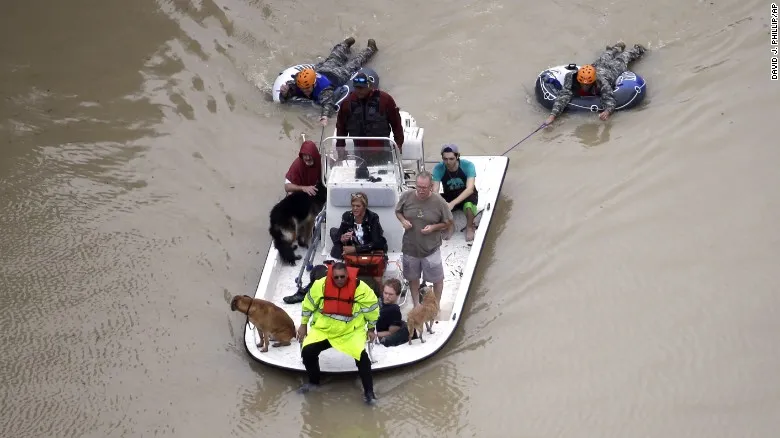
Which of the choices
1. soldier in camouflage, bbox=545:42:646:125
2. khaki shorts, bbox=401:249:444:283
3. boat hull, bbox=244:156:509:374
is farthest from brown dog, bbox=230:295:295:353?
soldier in camouflage, bbox=545:42:646:125

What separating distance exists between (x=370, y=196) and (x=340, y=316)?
1784 millimetres

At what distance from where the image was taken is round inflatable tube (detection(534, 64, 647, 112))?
1182cm

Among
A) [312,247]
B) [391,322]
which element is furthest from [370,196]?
[391,322]

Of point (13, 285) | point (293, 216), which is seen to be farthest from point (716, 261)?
point (13, 285)

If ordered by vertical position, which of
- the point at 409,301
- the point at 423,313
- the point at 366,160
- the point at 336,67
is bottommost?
the point at 336,67

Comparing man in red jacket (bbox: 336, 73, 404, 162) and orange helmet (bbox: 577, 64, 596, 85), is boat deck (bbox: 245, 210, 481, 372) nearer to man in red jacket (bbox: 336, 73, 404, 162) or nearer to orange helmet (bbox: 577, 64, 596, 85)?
man in red jacket (bbox: 336, 73, 404, 162)

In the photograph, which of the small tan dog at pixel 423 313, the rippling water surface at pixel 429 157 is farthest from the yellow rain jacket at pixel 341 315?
the rippling water surface at pixel 429 157

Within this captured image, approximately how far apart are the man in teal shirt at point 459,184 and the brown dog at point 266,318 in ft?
7.44

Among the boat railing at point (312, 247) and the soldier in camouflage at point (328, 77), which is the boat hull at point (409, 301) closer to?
the boat railing at point (312, 247)

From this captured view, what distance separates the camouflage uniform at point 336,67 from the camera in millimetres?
12164

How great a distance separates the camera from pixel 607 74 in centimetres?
1203

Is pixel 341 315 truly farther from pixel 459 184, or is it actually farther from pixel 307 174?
pixel 459 184

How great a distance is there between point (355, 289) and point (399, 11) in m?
7.67

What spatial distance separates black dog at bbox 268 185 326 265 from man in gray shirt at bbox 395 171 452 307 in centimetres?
131
